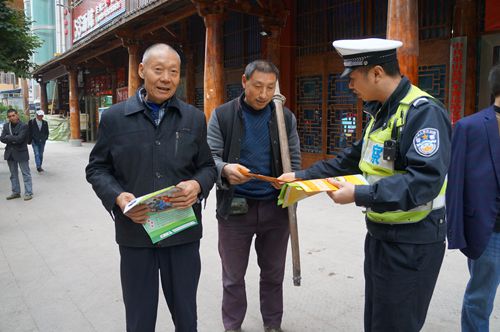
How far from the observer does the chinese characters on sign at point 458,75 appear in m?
6.44

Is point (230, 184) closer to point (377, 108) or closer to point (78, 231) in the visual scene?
point (377, 108)

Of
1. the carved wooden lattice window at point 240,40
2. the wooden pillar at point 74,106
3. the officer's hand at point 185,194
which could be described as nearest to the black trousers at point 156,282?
the officer's hand at point 185,194

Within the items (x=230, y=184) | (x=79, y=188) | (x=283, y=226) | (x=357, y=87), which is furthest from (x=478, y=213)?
(x=79, y=188)

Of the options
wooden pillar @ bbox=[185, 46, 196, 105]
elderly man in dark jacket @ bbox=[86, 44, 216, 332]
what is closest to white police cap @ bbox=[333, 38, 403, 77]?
elderly man in dark jacket @ bbox=[86, 44, 216, 332]

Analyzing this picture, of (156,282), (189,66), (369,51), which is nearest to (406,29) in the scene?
(369,51)

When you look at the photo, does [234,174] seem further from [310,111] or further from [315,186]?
[310,111]

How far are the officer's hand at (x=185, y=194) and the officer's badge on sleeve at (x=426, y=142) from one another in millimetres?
1011

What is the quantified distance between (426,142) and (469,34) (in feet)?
18.7

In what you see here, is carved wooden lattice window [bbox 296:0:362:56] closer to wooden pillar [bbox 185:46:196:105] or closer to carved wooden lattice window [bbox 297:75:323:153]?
carved wooden lattice window [bbox 297:75:323:153]

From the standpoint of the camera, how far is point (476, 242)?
2.20 m

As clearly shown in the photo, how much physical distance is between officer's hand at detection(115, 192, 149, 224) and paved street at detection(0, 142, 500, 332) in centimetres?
141

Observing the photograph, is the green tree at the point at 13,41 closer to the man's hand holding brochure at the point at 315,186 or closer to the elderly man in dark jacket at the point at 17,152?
the elderly man in dark jacket at the point at 17,152

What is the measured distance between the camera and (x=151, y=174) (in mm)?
2076

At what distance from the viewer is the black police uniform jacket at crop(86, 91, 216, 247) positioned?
205cm
